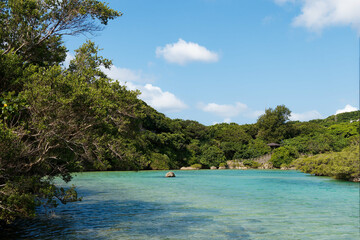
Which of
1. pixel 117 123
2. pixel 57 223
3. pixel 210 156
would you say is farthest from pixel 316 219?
pixel 210 156

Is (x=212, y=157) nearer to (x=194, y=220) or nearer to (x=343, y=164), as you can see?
(x=343, y=164)

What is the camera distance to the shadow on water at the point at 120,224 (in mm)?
10180

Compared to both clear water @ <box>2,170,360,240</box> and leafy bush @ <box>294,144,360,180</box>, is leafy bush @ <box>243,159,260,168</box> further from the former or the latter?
clear water @ <box>2,170,360,240</box>

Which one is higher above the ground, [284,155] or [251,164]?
[284,155]

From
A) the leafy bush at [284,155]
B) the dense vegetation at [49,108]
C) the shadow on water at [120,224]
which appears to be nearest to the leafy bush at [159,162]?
the leafy bush at [284,155]

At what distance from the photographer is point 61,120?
774 cm

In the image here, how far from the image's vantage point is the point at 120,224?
11.9m

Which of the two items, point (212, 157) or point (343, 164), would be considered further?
point (212, 157)

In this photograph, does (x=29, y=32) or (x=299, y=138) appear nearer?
(x=29, y=32)

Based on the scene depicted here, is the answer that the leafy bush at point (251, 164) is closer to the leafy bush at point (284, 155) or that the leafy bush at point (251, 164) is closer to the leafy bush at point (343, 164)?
the leafy bush at point (284, 155)

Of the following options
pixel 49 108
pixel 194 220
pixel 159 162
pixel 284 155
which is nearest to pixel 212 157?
pixel 159 162

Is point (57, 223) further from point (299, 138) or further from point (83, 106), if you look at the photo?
point (299, 138)

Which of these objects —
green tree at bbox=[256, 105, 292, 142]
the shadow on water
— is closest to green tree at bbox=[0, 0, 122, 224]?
the shadow on water

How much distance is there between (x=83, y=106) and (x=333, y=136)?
73.2 metres
